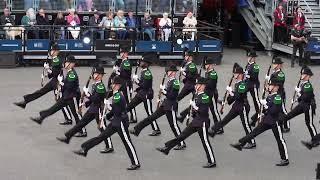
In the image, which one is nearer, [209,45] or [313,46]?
[209,45]

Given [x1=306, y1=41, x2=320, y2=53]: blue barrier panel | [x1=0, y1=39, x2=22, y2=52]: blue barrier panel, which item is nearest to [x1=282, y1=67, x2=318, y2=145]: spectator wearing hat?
[x1=306, y1=41, x2=320, y2=53]: blue barrier panel

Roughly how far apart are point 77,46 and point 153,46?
267 cm

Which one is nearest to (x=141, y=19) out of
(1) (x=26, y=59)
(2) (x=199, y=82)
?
(1) (x=26, y=59)

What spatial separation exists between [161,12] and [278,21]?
4612 millimetres

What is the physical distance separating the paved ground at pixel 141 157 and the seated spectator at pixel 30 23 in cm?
698

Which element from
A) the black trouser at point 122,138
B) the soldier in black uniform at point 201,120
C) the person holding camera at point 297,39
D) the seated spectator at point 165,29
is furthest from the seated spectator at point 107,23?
the black trouser at point 122,138

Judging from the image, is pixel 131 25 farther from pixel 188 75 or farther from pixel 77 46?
pixel 188 75

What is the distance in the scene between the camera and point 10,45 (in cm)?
2309

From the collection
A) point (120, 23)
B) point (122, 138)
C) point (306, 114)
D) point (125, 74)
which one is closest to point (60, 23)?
point (120, 23)

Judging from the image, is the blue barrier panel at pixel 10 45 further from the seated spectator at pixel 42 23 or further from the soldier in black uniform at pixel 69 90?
the soldier in black uniform at pixel 69 90

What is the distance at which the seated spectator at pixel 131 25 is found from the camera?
23.9 meters

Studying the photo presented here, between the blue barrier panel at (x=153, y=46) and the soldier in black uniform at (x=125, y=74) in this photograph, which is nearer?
the soldier in black uniform at (x=125, y=74)

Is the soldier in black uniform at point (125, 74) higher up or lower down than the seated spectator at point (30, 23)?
lower down

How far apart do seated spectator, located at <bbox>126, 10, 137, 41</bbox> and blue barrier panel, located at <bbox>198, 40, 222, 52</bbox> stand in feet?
7.96
